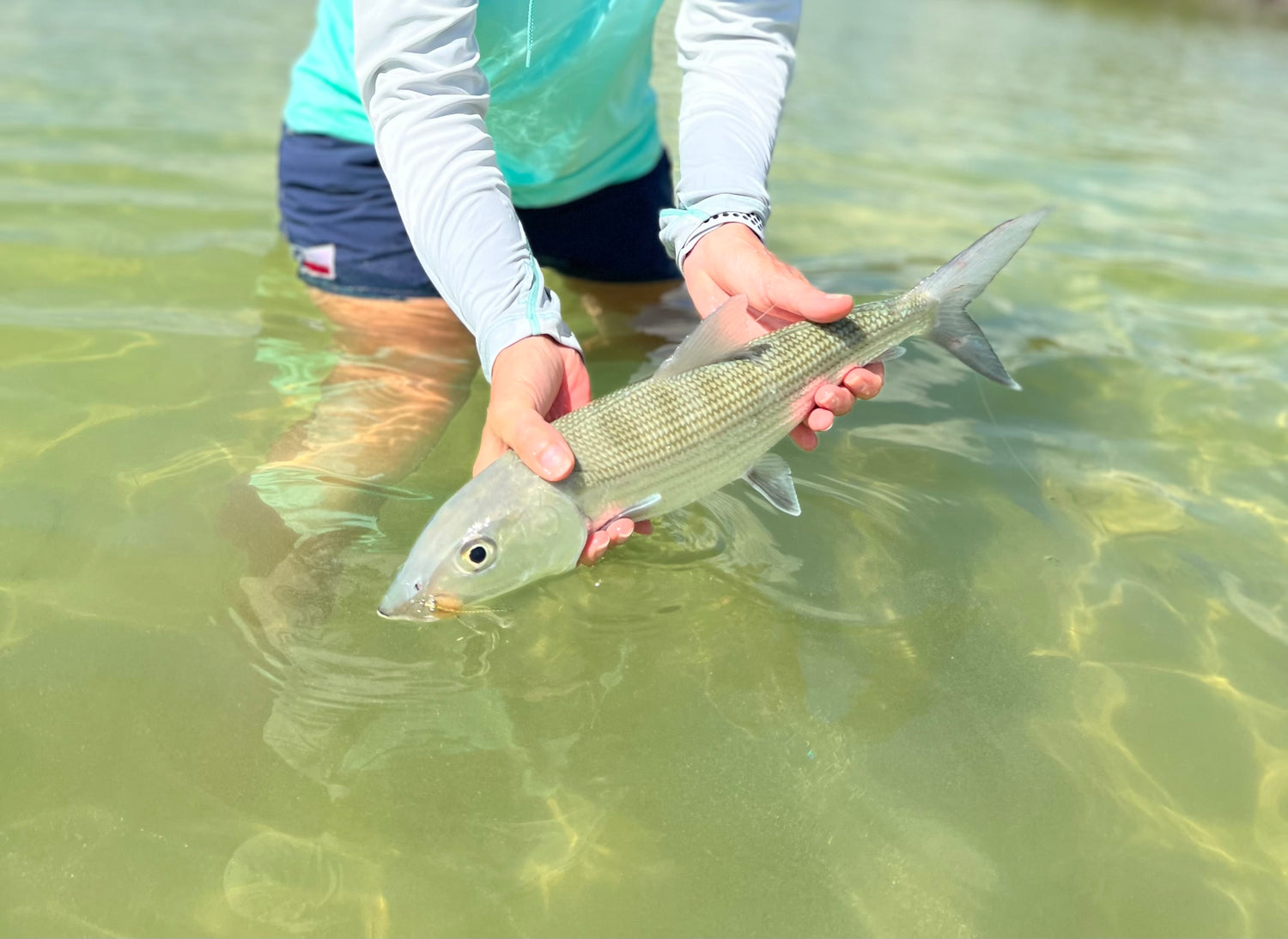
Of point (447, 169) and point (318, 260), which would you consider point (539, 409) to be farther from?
point (318, 260)

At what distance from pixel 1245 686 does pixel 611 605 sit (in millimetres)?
1912

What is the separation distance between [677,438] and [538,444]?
1.37ft

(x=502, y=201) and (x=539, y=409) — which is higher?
(x=502, y=201)

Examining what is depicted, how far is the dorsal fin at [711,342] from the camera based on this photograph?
291 cm

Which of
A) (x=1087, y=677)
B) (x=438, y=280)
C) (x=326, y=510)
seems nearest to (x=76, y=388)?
(x=326, y=510)

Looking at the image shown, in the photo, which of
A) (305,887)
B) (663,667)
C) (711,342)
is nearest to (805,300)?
(711,342)

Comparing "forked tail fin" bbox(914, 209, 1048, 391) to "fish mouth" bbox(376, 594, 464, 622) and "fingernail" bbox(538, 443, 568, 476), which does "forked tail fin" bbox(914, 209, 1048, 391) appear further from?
"fish mouth" bbox(376, 594, 464, 622)

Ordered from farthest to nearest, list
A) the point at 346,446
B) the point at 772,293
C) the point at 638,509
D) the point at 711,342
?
the point at 346,446 → the point at 772,293 → the point at 711,342 → the point at 638,509

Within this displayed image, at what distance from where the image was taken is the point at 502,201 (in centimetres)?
300

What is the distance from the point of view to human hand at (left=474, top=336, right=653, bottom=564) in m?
2.53

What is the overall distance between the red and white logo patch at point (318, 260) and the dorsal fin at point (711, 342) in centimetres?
198

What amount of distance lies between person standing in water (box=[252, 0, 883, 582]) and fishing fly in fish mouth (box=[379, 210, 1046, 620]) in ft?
0.27

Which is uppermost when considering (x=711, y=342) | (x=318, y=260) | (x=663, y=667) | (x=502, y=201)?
(x=502, y=201)

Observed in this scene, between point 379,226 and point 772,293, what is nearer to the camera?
point 772,293
